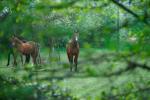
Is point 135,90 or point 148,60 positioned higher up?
point 148,60

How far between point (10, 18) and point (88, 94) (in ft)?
2.96

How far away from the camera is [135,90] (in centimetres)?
333

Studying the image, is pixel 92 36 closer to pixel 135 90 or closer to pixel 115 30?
pixel 115 30

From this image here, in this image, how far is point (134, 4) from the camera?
4184mm

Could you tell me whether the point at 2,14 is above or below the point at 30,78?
above

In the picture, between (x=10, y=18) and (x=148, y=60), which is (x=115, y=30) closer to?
(x=148, y=60)

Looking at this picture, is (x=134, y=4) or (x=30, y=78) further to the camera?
(x=134, y=4)

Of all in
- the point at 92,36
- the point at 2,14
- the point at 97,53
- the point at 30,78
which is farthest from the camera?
the point at 2,14

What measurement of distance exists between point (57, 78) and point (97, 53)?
295mm

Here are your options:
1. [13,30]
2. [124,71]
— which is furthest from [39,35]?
[124,71]

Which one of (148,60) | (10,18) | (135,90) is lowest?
(135,90)

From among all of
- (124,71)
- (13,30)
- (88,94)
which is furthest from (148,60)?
(13,30)

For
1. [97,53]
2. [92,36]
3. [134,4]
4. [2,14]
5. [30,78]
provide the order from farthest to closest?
[134,4]
[2,14]
[92,36]
[30,78]
[97,53]

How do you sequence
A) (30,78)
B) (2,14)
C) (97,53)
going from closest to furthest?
(97,53) < (30,78) < (2,14)
